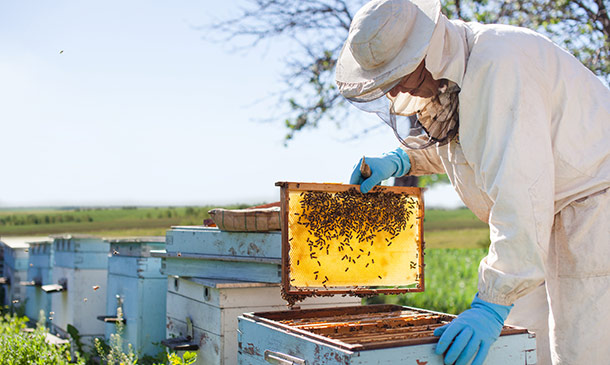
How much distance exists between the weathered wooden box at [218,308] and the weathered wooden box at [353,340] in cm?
74

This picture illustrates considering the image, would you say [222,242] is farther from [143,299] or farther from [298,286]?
[143,299]

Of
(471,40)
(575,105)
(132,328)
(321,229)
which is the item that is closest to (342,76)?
(471,40)

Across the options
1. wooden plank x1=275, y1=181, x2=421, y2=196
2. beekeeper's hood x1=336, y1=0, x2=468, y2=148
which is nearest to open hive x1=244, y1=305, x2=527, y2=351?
wooden plank x1=275, y1=181, x2=421, y2=196

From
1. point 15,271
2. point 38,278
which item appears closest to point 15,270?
Answer: point 15,271

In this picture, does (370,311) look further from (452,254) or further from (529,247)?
(452,254)

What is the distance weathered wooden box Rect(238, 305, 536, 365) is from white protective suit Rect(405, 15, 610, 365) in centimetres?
24

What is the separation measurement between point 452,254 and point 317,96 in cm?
808

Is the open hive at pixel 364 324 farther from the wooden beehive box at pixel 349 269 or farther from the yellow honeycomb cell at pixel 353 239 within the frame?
the yellow honeycomb cell at pixel 353 239

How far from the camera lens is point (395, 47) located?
242cm

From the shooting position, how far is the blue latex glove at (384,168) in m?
3.19

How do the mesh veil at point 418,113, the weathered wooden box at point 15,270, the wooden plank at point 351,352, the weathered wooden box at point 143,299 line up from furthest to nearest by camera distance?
the weathered wooden box at point 15,270 → the weathered wooden box at point 143,299 → the mesh veil at point 418,113 → the wooden plank at point 351,352

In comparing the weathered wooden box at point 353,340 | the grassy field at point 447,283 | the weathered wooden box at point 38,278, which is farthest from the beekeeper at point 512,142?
the grassy field at point 447,283

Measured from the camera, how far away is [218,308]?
11.4ft

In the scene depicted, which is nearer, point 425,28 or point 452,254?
point 425,28
